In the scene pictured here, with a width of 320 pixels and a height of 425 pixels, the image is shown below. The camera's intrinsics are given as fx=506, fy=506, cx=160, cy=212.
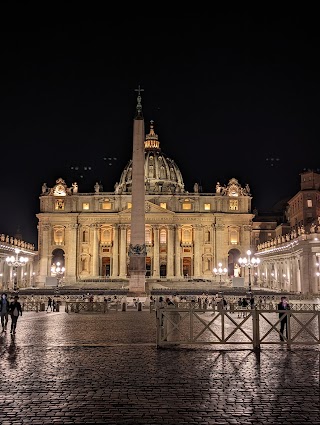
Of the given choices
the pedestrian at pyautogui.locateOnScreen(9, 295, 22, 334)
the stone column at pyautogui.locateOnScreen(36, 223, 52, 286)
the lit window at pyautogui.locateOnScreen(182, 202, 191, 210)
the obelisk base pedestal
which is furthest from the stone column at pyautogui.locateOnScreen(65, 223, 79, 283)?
the pedestrian at pyautogui.locateOnScreen(9, 295, 22, 334)

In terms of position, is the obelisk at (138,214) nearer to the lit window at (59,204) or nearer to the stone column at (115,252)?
the stone column at (115,252)

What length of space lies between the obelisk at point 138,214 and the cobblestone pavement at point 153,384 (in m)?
21.5

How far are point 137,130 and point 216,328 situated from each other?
21.1 metres

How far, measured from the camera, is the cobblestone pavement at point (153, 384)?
7.86 m

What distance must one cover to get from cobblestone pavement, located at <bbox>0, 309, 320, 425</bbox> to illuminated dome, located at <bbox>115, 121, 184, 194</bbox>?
344 ft

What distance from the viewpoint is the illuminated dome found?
12331 cm

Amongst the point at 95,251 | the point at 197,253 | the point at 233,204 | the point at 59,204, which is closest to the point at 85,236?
the point at 95,251

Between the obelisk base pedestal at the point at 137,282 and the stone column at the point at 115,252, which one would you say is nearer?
the obelisk base pedestal at the point at 137,282

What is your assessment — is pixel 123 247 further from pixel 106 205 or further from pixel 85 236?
pixel 106 205

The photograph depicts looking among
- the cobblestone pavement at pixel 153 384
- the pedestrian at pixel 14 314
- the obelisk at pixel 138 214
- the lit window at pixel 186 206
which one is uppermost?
the lit window at pixel 186 206

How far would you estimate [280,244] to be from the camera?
6875cm

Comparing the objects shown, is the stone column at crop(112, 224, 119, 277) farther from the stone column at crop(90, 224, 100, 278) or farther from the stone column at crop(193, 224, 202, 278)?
the stone column at crop(193, 224, 202, 278)

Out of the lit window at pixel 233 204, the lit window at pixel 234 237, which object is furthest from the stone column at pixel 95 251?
the lit window at pixel 233 204

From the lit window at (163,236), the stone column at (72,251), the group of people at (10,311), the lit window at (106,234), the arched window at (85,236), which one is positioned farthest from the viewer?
the lit window at (106,234)
